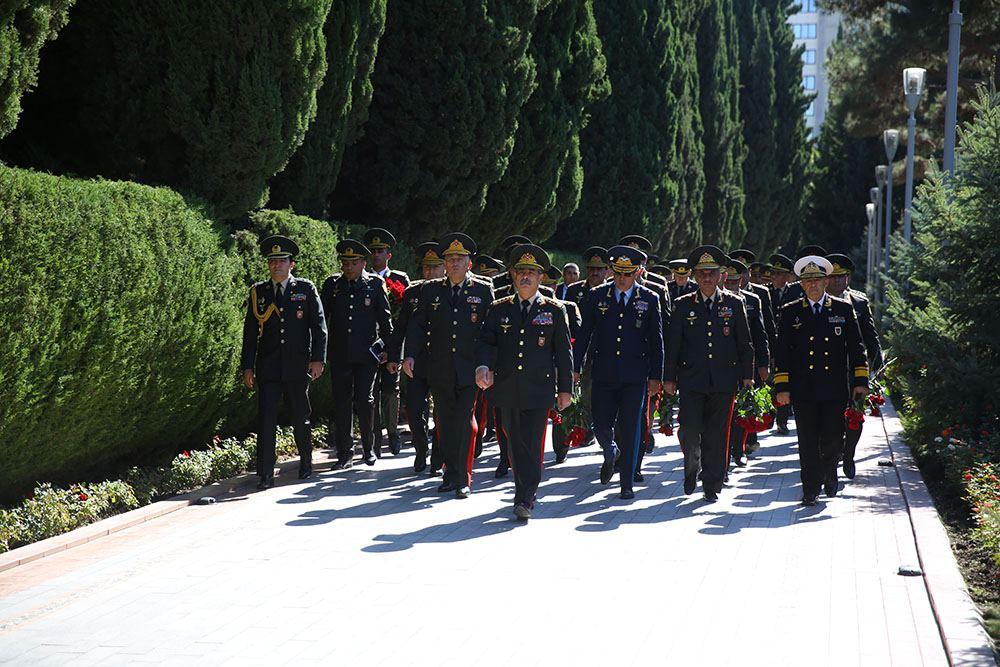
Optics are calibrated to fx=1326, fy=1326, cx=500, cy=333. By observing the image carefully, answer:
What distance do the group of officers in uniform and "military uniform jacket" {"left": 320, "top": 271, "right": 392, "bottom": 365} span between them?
1cm

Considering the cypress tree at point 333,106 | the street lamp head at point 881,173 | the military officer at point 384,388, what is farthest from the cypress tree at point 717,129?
the military officer at point 384,388

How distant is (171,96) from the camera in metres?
11.9

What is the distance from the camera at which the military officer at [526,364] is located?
9.78m

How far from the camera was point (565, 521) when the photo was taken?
9.64 metres

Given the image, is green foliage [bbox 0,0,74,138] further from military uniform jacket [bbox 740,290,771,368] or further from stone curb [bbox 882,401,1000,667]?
stone curb [bbox 882,401,1000,667]

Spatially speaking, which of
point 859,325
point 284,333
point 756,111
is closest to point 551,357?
point 284,333

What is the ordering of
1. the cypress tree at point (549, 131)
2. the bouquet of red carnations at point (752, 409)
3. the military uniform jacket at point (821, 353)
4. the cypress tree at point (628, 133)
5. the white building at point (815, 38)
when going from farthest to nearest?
the white building at point (815, 38) < the cypress tree at point (628, 133) < the cypress tree at point (549, 131) < the bouquet of red carnations at point (752, 409) < the military uniform jacket at point (821, 353)

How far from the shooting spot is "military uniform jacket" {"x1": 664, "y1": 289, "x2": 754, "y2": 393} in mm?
10570

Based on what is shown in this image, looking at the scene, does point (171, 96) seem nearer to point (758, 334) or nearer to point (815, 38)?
point (758, 334)

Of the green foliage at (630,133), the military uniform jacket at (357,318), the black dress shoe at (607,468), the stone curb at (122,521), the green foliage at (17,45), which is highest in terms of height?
the green foliage at (630,133)

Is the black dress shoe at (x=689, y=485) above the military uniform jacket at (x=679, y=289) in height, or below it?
below

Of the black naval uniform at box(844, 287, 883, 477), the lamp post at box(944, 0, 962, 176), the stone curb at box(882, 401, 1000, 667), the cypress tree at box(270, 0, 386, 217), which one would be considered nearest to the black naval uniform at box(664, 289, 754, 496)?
the black naval uniform at box(844, 287, 883, 477)

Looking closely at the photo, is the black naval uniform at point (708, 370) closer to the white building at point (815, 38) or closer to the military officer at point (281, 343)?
the military officer at point (281, 343)

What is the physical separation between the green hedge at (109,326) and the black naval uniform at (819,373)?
4893 millimetres
